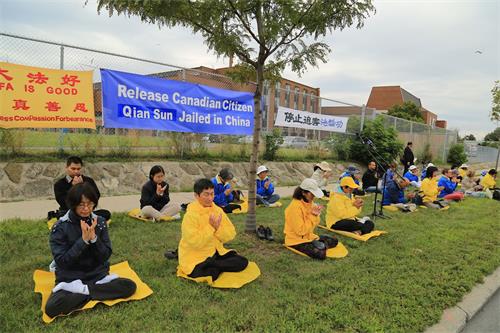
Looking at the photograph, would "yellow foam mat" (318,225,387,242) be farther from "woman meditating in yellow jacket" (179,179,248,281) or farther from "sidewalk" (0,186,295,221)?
"sidewalk" (0,186,295,221)

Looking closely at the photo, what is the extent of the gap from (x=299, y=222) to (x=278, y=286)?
1.36 meters

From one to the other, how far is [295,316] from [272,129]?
9578 mm

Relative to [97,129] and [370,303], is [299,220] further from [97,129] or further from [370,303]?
[97,129]

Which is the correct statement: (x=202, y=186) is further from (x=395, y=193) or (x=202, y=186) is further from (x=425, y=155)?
(x=425, y=155)

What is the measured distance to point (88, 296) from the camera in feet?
10.3

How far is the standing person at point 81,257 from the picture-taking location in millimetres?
3062

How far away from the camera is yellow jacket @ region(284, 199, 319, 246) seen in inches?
196

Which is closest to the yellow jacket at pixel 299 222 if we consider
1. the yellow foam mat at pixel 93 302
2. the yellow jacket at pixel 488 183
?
the yellow foam mat at pixel 93 302

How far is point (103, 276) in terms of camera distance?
3.38m

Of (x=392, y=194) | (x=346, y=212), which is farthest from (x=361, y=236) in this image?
(x=392, y=194)

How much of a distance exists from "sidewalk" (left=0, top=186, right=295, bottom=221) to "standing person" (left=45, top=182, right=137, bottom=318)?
3.17m

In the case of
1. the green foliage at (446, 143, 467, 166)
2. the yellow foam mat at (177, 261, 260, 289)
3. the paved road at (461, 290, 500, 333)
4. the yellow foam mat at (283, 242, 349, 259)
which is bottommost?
the paved road at (461, 290, 500, 333)

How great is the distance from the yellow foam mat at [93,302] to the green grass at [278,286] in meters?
0.06

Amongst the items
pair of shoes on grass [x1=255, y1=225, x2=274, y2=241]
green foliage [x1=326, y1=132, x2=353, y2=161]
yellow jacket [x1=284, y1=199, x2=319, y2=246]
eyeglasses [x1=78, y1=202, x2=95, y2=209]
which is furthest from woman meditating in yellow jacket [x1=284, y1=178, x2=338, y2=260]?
green foliage [x1=326, y1=132, x2=353, y2=161]
